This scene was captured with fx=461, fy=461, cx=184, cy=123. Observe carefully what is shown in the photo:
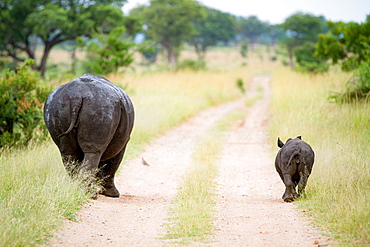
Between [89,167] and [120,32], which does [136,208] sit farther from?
[120,32]

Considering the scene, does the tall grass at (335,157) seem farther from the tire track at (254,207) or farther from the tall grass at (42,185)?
the tall grass at (42,185)

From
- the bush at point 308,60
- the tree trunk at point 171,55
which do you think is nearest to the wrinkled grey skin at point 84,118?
the bush at point 308,60

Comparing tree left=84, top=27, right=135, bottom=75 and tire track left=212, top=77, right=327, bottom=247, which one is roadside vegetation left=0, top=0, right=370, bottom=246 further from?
tire track left=212, top=77, right=327, bottom=247

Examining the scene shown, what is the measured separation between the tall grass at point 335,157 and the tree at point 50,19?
14781 millimetres

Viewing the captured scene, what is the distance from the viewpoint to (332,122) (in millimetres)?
10586

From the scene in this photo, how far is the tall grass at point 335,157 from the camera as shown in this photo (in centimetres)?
435

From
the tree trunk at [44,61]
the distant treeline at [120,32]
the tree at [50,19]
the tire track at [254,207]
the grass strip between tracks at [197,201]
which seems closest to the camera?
the tire track at [254,207]

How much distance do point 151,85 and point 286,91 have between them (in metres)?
5.82

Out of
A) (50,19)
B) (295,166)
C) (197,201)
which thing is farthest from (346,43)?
(50,19)

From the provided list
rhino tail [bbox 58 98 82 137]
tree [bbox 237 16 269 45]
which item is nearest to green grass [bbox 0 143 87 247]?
rhino tail [bbox 58 98 82 137]

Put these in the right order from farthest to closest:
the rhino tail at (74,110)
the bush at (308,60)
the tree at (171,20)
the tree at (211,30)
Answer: the tree at (211,30)
the tree at (171,20)
the bush at (308,60)
the rhino tail at (74,110)

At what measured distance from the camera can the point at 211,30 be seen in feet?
188

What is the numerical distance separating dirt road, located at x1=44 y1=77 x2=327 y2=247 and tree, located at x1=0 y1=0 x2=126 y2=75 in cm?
1692

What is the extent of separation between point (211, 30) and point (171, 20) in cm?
1502
